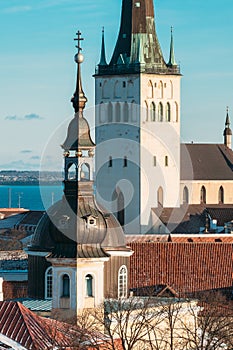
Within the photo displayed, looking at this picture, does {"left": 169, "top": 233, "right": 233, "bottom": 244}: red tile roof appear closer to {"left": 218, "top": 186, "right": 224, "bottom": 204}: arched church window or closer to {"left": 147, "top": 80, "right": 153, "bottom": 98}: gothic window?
{"left": 147, "top": 80, "right": 153, "bottom": 98}: gothic window

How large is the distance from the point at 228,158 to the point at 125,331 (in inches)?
2350

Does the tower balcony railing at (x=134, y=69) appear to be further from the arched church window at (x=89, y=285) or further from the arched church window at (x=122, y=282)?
the arched church window at (x=89, y=285)

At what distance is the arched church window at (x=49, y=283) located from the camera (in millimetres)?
42472

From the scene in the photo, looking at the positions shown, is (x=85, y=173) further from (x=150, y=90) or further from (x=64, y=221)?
(x=150, y=90)

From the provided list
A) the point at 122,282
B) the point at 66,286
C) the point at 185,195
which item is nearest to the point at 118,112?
the point at 185,195

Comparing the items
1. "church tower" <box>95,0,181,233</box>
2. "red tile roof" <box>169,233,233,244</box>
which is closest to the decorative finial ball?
"red tile roof" <box>169,233,233,244</box>

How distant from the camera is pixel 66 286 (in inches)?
1560

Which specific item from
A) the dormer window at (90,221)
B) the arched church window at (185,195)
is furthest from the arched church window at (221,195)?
the dormer window at (90,221)

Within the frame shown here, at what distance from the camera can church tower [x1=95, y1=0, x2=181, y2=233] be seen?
85375 millimetres

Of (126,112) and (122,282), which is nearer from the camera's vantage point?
(122,282)

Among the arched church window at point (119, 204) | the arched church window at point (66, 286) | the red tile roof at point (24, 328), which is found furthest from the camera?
the arched church window at point (119, 204)

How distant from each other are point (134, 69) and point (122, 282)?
43.3 m

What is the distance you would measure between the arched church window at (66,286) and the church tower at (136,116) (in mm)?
44596

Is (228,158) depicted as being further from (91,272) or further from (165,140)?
(91,272)
